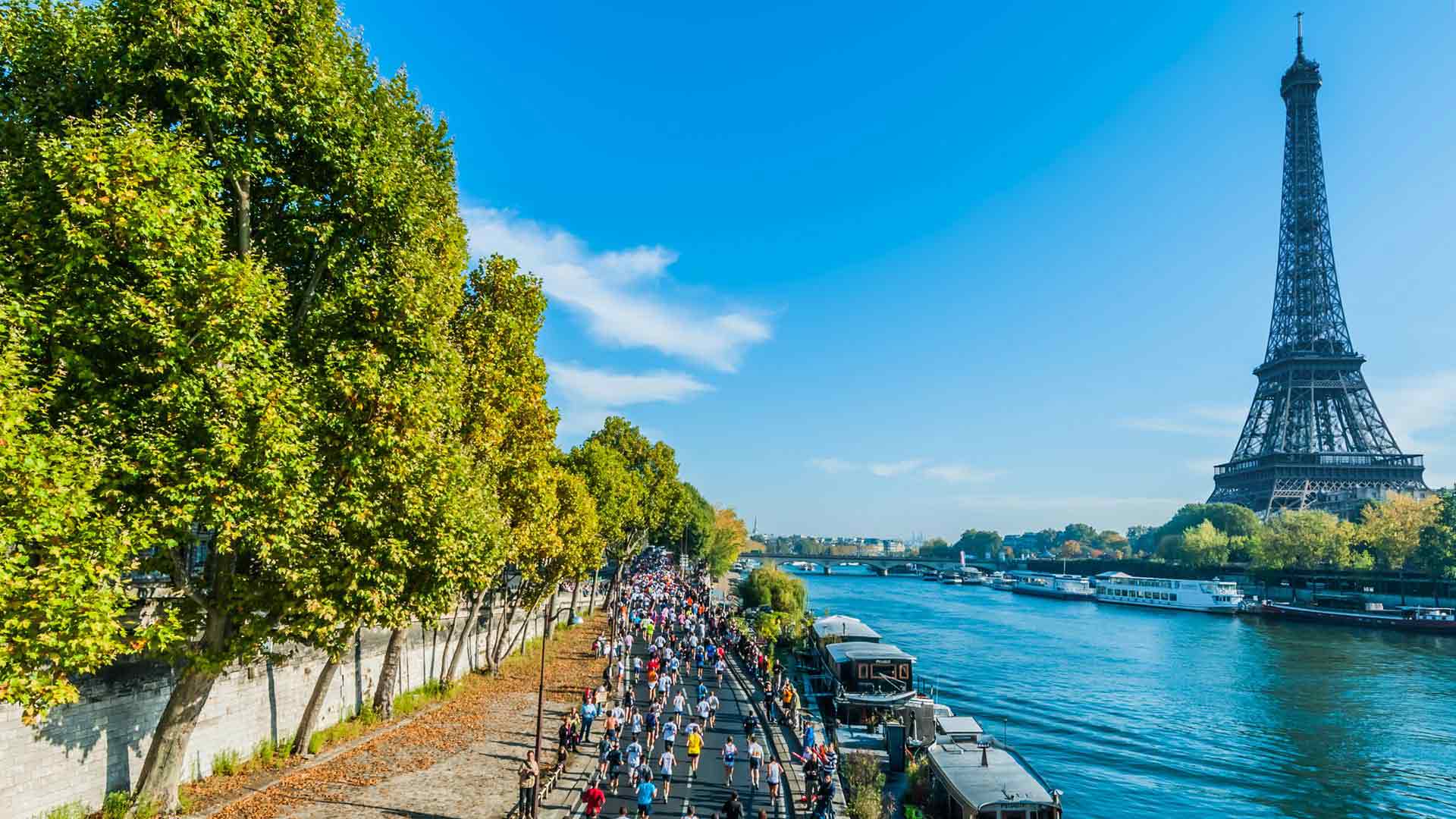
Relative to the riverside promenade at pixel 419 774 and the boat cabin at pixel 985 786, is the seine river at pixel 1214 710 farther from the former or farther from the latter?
the riverside promenade at pixel 419 774

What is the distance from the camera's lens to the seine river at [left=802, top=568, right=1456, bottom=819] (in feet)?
99.3

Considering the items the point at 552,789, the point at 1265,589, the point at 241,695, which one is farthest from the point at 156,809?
the point at 1265,589

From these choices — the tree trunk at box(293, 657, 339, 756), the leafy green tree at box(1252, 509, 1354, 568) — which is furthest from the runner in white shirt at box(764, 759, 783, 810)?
the leafy green tree at box(1252, 509, 1354, 568)

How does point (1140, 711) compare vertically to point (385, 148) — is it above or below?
below

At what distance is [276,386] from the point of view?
13.8 metres

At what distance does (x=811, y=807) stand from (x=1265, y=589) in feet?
361

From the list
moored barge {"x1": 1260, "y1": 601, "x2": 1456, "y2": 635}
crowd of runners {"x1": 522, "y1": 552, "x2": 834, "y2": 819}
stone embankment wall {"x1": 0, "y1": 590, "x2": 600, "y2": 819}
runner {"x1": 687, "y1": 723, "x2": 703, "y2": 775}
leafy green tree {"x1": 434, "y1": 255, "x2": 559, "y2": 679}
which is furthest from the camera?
moored barge {"x1": 1260, "y1": 601, "x2": 1456, "y2": 635}

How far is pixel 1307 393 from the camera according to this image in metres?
129

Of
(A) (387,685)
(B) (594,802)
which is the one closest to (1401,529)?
(B) (594,802)

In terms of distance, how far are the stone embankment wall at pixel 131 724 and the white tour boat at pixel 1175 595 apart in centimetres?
9997

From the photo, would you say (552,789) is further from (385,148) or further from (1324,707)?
(1324,707)

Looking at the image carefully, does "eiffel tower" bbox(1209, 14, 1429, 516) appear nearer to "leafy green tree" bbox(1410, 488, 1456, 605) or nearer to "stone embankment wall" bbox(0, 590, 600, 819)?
"leafy green tree" bbox(1410, 488, 1456, 605)

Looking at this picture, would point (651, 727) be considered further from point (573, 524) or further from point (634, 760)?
point (573, 524)

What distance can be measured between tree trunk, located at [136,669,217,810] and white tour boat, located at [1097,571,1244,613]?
105419 millimetres
